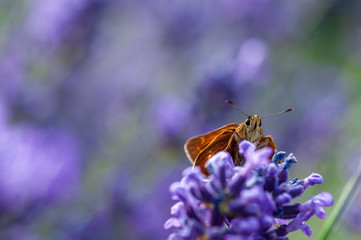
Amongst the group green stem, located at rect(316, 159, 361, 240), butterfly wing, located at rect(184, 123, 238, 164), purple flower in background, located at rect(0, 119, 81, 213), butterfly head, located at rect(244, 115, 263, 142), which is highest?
purple flower in background, located at rect(0, 119, 81, 213)

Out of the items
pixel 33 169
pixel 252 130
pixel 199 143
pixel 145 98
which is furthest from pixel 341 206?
pixel 145 98

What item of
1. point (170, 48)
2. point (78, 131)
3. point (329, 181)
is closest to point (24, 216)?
point (78, 131)

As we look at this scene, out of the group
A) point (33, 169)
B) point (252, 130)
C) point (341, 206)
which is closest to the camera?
point (341, 206)

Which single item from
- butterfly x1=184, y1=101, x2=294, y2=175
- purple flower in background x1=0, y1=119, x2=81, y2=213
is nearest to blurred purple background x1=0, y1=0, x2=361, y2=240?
purple flower in background x1=0, y1=119, x2=81, y2=213

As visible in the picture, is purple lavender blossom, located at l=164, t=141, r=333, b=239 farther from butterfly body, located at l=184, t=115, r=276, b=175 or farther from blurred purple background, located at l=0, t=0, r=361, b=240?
blurred purple background, located at l=0, t=0, r=361, b=240

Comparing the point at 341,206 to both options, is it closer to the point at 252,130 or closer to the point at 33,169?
the point at 252,130

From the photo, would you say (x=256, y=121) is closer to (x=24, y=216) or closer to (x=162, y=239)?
(x=24, y=216)
